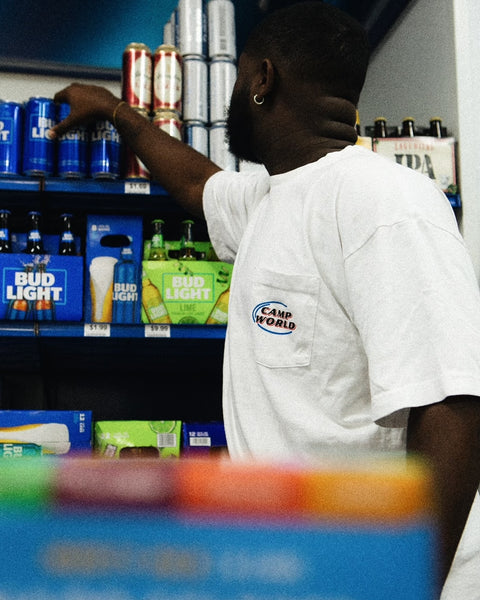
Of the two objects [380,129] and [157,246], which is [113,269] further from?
[380,129]

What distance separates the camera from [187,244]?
2.30 meters

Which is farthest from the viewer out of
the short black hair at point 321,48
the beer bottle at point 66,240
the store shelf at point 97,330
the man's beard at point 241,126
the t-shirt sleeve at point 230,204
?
the beer bottle at point 66,240

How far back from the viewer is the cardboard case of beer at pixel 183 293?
220 centimetres

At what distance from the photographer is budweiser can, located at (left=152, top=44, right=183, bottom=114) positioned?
237cm

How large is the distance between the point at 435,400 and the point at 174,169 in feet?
4.28

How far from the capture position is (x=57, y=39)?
3.29 metres

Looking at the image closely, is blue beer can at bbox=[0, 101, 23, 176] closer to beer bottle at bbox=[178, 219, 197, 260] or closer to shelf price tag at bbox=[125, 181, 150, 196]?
shelf price tag at bbox=[125, 181, 150, 196]

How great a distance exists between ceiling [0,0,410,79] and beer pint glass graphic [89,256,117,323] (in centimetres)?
147

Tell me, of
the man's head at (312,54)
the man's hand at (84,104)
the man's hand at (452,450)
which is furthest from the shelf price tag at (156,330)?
the man's hand at (452,450)

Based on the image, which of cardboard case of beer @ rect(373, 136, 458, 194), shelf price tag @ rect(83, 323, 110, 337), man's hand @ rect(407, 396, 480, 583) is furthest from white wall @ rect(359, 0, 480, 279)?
man's hand @ rect(407, 396, 480, 583)

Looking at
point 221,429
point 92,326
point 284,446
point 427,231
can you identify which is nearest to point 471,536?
point 284,446

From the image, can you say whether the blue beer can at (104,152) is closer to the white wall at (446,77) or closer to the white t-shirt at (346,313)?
the white t-shirt at (346,313)

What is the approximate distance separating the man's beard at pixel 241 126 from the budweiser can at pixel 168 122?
0.79m

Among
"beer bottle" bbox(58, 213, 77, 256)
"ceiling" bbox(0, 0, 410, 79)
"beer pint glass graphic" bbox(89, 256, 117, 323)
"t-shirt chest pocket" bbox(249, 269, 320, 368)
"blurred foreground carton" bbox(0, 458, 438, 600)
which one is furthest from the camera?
"ceiling" bbox(0, 0, 410, 79)
